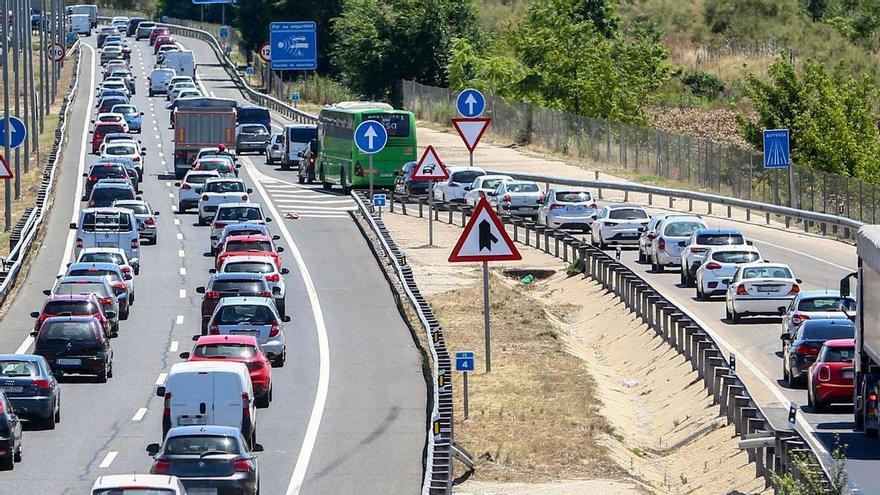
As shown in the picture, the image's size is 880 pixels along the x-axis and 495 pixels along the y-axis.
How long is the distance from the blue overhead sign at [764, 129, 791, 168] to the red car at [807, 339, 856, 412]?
1072 inches

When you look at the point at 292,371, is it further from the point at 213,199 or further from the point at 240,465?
the point at 213,199

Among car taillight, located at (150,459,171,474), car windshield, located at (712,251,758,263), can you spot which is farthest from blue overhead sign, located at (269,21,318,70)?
car taillight, located at (150,459,171,474)

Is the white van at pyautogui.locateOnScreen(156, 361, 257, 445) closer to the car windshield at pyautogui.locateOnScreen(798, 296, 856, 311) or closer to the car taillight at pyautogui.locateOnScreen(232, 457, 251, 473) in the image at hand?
the car taillight at pyautogui.locateOnScreen(232, 457, 251, 473)

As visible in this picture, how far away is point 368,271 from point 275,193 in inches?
825

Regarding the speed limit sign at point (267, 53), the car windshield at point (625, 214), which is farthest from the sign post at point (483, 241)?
the speed limit sign at point (267, 53)

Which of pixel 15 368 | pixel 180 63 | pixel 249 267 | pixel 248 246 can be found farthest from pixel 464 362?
pixel 180 63

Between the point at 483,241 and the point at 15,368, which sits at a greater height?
the point at 483,241

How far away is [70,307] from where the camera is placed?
36.1 meters

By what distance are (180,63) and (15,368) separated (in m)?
95.0

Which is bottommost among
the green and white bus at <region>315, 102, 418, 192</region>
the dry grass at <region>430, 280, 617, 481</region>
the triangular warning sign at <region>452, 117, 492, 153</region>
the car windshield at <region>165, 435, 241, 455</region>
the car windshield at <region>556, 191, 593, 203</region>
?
the dry grass at <region>430, 280, 617, 481</region>

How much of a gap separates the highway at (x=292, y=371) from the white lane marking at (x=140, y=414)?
7 cm

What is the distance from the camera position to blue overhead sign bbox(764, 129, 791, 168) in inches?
2153

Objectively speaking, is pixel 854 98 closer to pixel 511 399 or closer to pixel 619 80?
pixel 619 80

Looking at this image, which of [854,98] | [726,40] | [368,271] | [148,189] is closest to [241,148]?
[148,189]
